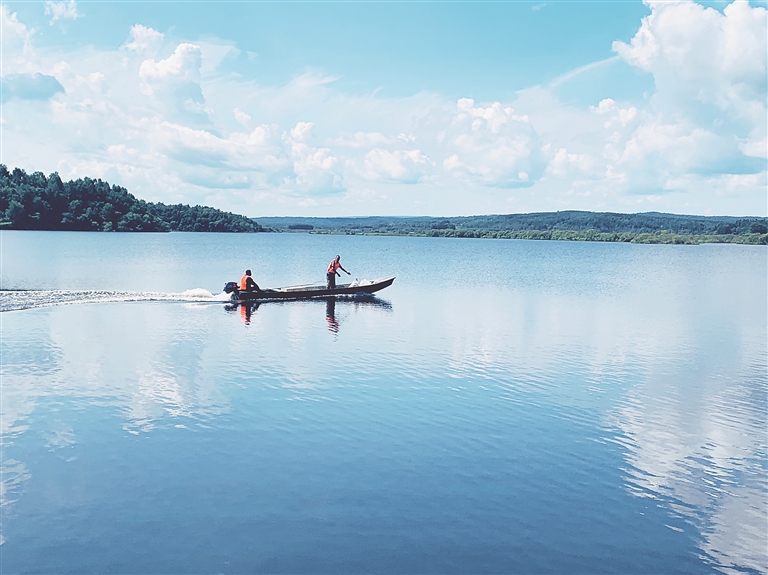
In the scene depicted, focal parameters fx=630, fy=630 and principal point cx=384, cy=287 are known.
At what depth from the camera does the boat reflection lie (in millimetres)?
33125

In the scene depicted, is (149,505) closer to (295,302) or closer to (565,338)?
(565,338)

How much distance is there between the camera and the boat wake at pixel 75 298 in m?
33.9

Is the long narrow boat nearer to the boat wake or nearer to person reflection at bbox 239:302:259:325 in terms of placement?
person reflection at bbox 239:302:259:325

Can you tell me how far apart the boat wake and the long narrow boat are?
800 mm

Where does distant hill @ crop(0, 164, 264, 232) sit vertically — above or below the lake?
above

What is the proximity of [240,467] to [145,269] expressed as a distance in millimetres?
52340

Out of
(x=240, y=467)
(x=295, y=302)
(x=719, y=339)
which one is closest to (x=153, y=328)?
(x=295, y=302)

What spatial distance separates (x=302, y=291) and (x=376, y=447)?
87.0ft

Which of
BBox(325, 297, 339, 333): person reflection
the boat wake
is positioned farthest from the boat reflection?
the boat wake

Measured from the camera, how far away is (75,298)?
35.8 meters

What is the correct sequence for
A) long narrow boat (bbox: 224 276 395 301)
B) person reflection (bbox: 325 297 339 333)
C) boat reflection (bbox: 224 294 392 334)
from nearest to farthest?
person reflection (bbox: 325 297 339 333), boat reflection (bbox: 224 294 392 334), long narrow boat (bbox: 224 276 395 301)

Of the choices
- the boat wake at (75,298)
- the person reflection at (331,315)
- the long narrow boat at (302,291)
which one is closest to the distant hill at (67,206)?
the boat wake at (75,298)

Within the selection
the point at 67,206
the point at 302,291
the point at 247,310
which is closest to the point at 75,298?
the point at 247,310

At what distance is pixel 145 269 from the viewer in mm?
61188
